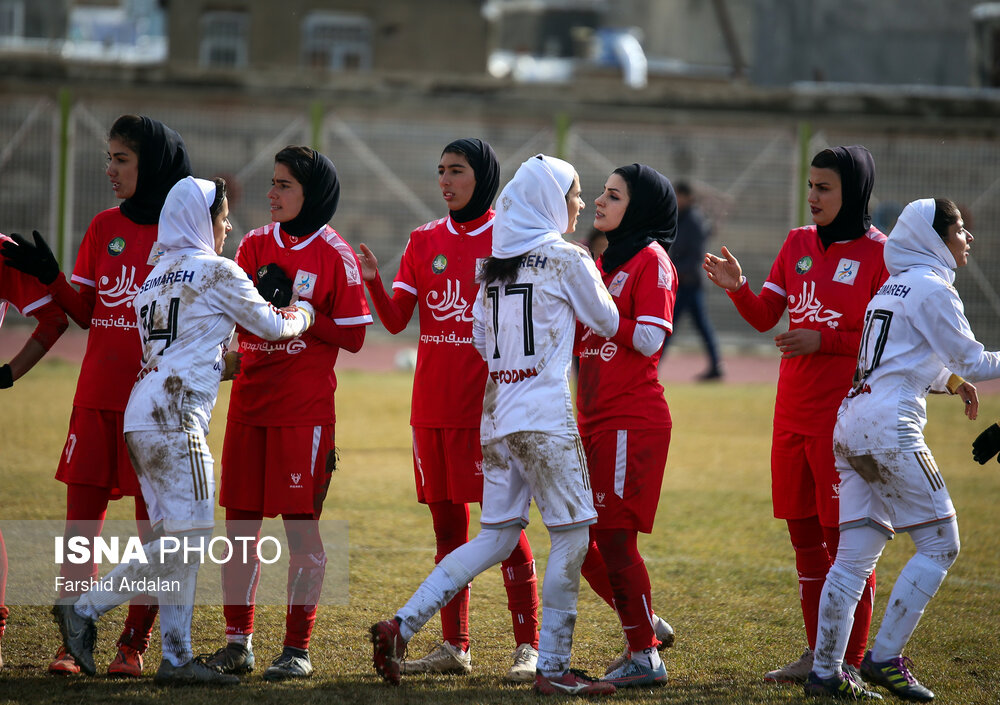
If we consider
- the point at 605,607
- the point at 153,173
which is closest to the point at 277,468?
the point at 153,173

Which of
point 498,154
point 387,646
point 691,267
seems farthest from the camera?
point 498,154

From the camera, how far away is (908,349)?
4.60 m

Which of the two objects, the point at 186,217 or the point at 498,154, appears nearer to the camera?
the point at 186,217

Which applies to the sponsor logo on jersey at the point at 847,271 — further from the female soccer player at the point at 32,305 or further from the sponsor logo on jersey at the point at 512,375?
the female soccer player at the point at 32,305

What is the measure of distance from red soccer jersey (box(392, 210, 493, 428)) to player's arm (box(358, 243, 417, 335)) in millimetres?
50

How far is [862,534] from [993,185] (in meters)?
14.6

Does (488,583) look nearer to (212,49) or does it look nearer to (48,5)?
(212,49)

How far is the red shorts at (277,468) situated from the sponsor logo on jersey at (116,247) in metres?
0.97

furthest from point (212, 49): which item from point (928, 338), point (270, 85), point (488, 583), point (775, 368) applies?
point (928, 338)

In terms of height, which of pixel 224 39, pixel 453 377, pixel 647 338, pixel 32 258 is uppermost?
pixel 224 39

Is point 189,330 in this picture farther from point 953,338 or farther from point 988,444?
point 988,444

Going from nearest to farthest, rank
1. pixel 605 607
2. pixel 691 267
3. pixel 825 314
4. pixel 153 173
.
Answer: pixel 825 314
pixel 153 173
pixel 605 607
pixel 691 267

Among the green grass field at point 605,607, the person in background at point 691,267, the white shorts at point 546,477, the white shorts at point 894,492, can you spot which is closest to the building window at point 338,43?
the person in background at point 691,267

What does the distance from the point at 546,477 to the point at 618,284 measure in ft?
3.28
